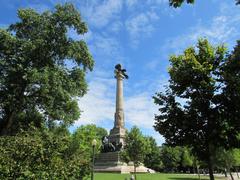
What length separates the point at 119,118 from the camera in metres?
60.0

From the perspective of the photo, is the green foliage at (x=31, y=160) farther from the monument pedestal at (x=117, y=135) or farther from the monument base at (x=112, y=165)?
the monument pedestal at (x=117, y=135)

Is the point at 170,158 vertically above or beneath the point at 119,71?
beneath

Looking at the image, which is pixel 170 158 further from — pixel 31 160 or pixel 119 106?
pixel 31 160

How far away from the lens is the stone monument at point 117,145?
163 feet

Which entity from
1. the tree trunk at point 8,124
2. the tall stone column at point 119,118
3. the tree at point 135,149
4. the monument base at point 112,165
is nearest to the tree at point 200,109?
the tree trunk at point 8,124

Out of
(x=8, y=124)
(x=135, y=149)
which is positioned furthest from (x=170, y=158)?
(x=8, y=124)

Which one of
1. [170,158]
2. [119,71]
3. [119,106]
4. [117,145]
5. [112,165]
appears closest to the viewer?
[112,165]

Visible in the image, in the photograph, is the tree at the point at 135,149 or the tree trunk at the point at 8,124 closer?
the tree trunk at the point at 8,124

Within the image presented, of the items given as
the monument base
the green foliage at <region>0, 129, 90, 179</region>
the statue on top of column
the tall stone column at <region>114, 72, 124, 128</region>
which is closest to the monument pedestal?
the tall stone column at <region>114, 72, 124, 128</region>

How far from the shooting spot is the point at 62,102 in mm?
26688

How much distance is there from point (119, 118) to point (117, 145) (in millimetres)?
7351

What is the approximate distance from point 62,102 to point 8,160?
15804 mm

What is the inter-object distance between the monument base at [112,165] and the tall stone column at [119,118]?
3633 millimetres

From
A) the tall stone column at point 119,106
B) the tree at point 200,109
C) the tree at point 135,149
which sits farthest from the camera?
the tall stone column at point 119,106
